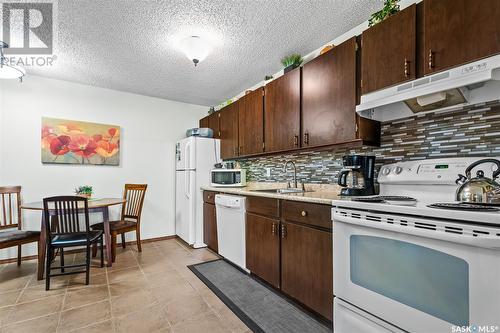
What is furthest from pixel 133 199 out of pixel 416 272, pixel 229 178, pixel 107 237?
pixel 416 272

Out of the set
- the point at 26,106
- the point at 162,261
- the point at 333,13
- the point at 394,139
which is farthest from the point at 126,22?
the point at 162,261

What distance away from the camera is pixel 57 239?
2398mm

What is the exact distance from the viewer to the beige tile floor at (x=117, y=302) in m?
1.73

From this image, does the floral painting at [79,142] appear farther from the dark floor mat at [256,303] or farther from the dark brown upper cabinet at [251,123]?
the dark floor mat at [256,303]

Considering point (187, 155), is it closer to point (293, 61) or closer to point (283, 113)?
point (283, 113)

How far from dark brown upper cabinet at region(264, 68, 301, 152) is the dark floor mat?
140cm

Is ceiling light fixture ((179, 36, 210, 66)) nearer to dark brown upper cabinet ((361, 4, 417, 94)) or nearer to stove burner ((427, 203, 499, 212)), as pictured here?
dark brown upper cabinet ((361, 4, 417, 94))

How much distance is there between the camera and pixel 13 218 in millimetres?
2979

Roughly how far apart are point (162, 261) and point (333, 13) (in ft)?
10.6

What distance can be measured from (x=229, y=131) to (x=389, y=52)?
7.53ft

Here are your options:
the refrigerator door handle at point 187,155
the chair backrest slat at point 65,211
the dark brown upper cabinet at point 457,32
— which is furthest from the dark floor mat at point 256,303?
the dark brown upper cabinet at point 457,32

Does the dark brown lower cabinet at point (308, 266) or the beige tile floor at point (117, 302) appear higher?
the dark brown lower cabinet at point (308, 266)

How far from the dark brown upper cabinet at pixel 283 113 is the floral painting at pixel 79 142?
8.12ft

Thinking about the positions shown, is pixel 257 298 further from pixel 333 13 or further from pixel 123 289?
pixel 333 13
